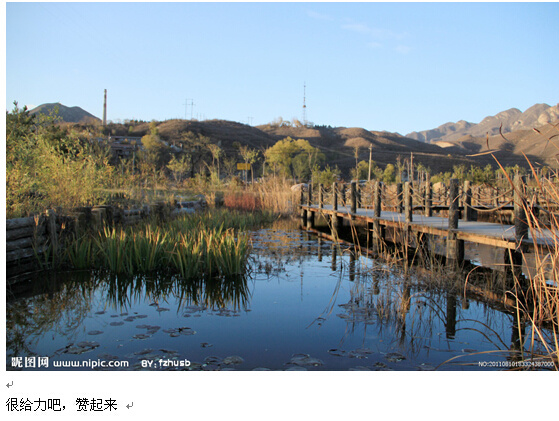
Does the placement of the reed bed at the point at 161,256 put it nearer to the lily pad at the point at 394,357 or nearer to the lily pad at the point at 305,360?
the lily pad at the point at 305,360

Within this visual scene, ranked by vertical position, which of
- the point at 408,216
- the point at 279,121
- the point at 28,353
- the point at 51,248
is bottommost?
the point at 28,353

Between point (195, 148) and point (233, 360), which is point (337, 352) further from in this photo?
point (195, 148)

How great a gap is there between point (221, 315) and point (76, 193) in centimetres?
474

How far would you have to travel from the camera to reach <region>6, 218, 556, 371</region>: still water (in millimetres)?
3191

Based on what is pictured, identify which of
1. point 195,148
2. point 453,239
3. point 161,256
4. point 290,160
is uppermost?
point 195,148

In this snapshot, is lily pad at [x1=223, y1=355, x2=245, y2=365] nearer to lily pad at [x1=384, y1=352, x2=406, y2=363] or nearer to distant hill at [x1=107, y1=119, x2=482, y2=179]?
lily pad at [x1=384, y1=352, x2=406, y2=363]

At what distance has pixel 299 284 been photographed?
5660 mm

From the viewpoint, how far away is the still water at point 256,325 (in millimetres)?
3191

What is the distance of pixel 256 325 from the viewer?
160 inches

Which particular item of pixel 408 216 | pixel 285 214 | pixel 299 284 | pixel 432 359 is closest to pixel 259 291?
pixel 299 284

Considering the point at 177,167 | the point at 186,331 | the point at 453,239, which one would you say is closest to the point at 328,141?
the point at 177,167

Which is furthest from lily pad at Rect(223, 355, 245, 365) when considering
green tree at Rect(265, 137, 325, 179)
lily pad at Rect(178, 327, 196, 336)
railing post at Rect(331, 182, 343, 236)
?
green tree at Rect(265, 137, 325, 179)

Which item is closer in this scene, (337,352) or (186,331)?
(337,352)
